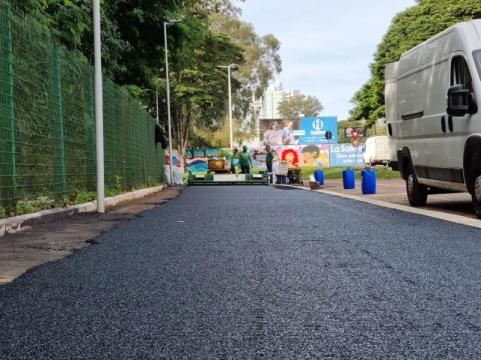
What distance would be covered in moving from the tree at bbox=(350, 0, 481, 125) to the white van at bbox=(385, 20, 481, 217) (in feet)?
125

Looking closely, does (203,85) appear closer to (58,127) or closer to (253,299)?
(58,127)

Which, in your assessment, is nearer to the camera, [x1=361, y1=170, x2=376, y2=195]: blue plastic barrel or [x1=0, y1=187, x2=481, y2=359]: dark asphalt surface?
[x1=0, y1=187, x2=481, y2=359]: dark asphalt surface

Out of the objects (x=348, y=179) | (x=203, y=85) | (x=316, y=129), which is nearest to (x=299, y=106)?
(x=316, y=129)

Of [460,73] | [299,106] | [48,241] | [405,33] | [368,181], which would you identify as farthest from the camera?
[299,106]

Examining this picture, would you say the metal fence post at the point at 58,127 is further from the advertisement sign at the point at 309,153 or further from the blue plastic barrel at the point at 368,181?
the advertisement sign at the point at 309,153

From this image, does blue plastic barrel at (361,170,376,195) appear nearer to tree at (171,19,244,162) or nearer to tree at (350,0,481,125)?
tree at (171,19,244,162)

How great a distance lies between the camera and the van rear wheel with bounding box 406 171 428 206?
1174 cm

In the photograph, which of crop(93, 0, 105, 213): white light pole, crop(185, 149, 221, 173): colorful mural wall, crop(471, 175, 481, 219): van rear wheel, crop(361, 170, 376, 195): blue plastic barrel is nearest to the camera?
crop(471, 175, 481, 219): van rear wheel

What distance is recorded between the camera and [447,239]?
6906 millimetres

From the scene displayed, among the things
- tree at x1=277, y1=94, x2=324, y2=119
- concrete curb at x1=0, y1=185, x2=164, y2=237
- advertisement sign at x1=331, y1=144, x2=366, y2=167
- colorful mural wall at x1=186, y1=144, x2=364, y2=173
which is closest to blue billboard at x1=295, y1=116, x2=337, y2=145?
colorful mural wall at x1=186, y1=144, x2=364, y2=173

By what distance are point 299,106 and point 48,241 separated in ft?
333

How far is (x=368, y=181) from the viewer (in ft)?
54.1

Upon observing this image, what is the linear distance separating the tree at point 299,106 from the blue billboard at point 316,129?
1486 inches

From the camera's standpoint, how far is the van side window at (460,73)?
9.36m
